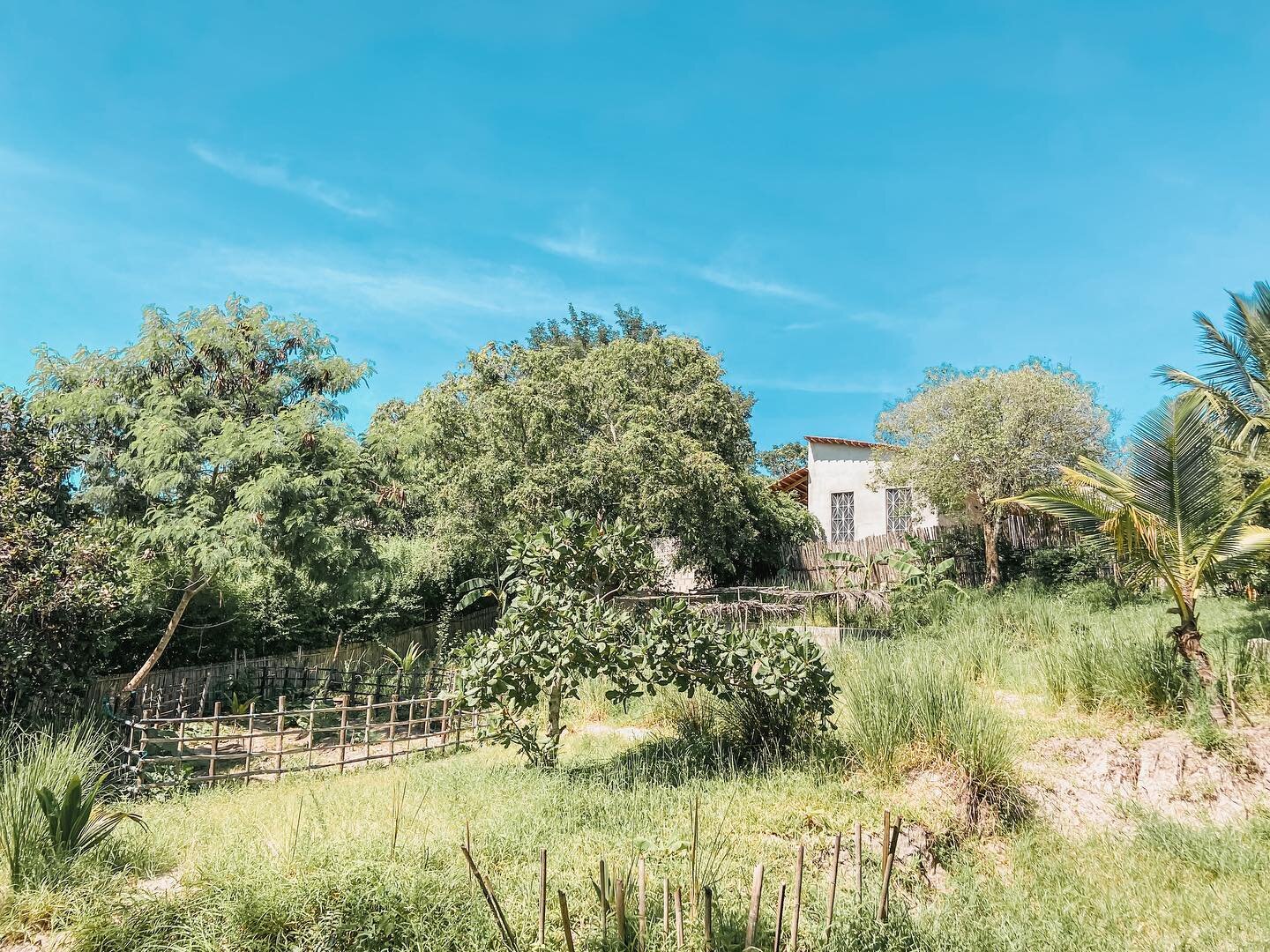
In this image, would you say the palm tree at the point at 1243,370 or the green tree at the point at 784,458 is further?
the green tree at the point at 784,458

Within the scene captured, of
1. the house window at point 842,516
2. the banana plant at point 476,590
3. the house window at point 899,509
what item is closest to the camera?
the banana plant at point 476,590

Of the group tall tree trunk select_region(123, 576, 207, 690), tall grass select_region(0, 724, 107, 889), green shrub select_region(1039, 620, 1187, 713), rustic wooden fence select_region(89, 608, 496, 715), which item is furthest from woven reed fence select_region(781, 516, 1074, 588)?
tall grass select_region(0, 724, 107, 889)

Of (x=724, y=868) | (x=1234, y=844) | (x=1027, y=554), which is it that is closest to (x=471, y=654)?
(x=724, y=868)

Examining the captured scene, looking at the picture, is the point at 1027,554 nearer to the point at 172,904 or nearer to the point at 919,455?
the point at 919,455


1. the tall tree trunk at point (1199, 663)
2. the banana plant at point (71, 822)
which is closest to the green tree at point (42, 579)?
the banana plant at point (71, 822)

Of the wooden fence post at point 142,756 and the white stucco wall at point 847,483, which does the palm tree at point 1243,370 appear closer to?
the white stucco wall at point 847,483

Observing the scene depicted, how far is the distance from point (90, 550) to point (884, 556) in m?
16.1

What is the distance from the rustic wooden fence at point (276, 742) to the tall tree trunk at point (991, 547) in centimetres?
1208

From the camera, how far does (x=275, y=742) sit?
13117 millimetres

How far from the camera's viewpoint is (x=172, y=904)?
4246mm

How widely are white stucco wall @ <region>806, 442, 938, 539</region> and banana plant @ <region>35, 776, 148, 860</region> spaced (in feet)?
68.5

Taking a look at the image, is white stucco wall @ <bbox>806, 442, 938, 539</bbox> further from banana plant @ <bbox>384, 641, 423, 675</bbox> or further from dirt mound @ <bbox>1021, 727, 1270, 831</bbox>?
dirt mound @ <bbox>1021, 727, 1270, 831</bbox>

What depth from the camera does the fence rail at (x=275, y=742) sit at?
9664 mm

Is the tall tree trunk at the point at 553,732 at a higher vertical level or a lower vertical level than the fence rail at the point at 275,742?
higher
